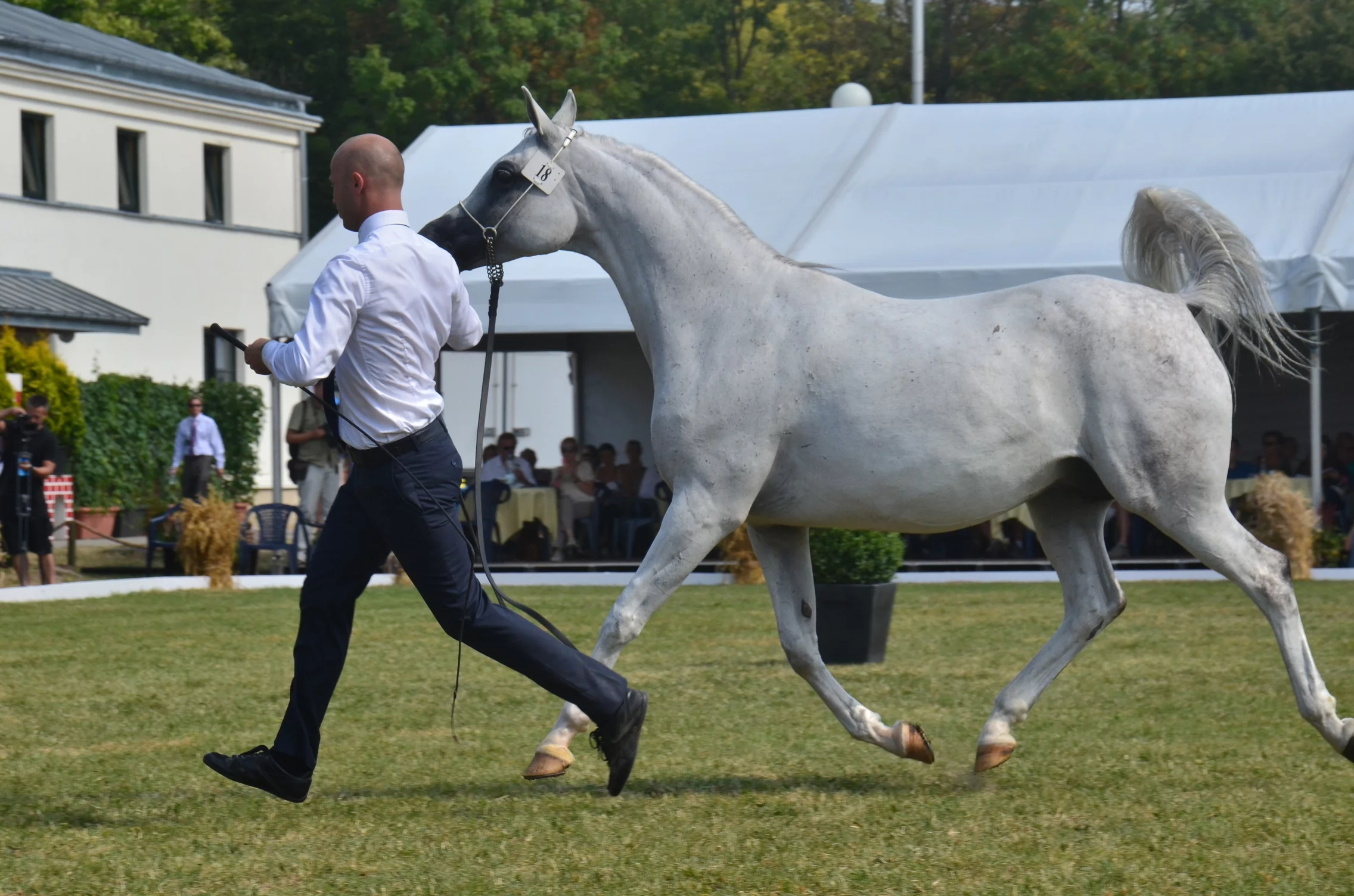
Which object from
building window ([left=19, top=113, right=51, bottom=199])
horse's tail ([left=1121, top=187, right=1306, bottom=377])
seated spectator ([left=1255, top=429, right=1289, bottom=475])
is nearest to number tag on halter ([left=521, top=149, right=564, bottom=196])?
horse's tail ([left=1121, top=187, right=1306, bottom=377])

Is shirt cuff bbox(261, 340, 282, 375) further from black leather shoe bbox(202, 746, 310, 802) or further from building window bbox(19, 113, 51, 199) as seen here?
building window bbox(19, 113, 51, 199)

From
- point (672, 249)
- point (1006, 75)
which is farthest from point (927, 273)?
point (1006, 75)

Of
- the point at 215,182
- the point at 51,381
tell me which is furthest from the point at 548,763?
the point at 215,182

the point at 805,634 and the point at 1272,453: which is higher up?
the point at 1272,453

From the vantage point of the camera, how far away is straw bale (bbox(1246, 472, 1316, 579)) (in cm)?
1423

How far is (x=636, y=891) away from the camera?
4.43 m

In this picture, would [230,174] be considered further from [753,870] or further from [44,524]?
[753,870]

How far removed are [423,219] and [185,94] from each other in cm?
1858

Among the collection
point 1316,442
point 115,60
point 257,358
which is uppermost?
point 115,60

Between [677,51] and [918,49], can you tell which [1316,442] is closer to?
[918,49]

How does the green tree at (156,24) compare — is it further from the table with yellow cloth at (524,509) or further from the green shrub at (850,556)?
the green shrub at (850,556)

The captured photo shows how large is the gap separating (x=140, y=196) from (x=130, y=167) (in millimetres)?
568

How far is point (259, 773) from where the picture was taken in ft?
17.3

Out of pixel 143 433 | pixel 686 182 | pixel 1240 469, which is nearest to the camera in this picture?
pixel 686 182
